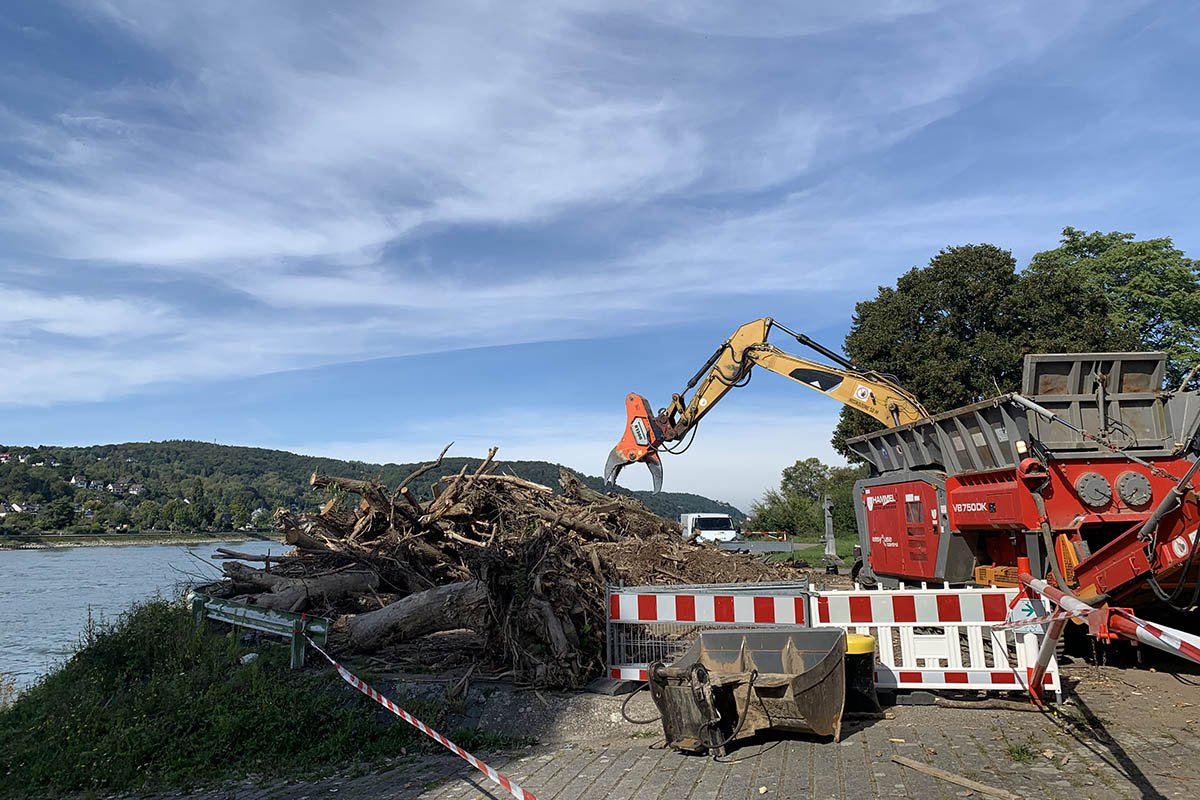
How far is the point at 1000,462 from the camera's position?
31.1 ft

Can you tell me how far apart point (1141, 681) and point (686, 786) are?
5.76 m

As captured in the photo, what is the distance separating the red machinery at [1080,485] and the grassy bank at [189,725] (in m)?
6.49

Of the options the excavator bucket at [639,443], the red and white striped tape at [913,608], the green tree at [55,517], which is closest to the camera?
the red and white striped tape at [913,608]

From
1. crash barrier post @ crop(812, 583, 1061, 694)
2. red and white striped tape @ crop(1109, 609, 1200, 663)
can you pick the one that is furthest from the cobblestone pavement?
red and white striped tape @ crop(1109, 609, 1200, 663)

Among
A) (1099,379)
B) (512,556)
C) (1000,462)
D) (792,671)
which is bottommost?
(792,671)

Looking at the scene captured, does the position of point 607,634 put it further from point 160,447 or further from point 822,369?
point 160,447

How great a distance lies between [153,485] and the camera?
345ft

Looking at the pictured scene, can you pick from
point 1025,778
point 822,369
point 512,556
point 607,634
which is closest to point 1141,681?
point 1025,778

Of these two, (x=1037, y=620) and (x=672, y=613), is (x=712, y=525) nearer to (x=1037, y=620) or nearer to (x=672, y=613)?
(x=672, y=613)

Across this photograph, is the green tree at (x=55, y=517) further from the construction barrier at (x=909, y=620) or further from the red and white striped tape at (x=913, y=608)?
the red and white striped tape at (x=913, y=608)

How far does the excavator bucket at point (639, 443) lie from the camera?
18.3 meters

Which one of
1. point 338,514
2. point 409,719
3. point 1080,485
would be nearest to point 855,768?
point 409,719

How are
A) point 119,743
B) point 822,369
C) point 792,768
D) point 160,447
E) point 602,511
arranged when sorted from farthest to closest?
point 160,447
point 602,511
point 822,369
point 119,743
point 792,768

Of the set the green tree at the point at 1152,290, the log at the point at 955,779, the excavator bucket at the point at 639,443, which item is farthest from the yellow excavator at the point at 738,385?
the green tree at the point at 1152,290
